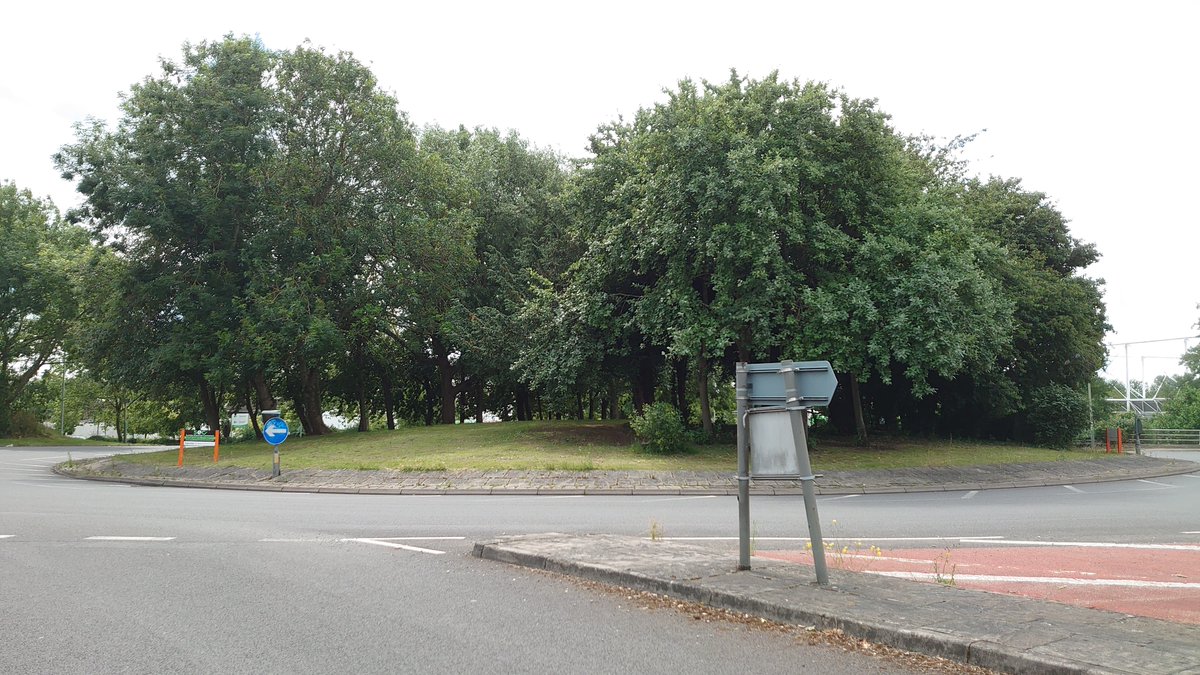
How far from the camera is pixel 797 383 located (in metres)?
6.53

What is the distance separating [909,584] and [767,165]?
15.8 meters

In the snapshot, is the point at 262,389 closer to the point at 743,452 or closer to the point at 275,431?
the point at 275,431

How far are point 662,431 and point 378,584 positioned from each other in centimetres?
1735

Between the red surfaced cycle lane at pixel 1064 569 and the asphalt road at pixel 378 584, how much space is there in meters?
1.11

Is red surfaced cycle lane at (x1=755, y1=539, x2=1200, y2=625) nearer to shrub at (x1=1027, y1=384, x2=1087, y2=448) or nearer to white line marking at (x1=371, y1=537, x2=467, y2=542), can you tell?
white line marking at (x1=371, y1=537, x2=467, y2=542)

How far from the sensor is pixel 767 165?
→ 20.9m

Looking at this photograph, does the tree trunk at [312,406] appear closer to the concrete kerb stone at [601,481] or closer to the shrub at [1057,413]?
the concrete kerb stone at [601,481]

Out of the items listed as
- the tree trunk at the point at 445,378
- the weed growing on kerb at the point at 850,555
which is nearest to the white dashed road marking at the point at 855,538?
the weed growing on kerb at the point at 850,555

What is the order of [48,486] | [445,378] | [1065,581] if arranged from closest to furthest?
1. [1065,581]
2. [48,486]
3. [445,378]

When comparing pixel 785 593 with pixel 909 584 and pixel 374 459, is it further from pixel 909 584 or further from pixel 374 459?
pixel 374 459

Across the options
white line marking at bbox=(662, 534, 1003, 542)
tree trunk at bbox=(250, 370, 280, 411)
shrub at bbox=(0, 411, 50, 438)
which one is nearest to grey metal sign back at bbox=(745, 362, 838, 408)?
white line marking at bbox=(662, 534, 1003, 542)

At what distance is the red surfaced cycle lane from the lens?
6.53 meters

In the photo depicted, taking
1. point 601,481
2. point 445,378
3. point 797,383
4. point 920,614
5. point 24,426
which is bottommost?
point 24,426

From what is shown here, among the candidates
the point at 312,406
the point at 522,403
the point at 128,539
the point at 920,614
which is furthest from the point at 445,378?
the point at 920,614
